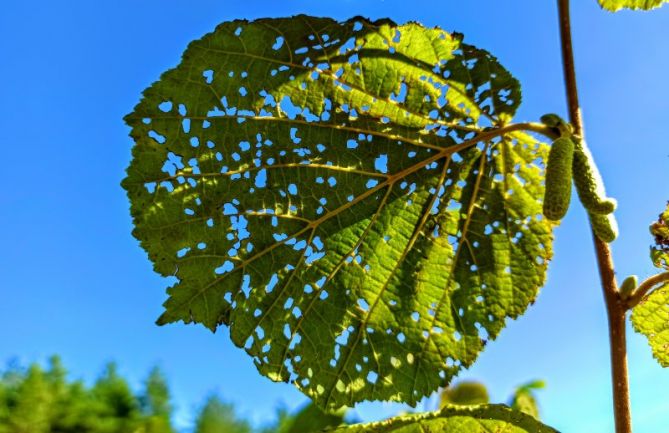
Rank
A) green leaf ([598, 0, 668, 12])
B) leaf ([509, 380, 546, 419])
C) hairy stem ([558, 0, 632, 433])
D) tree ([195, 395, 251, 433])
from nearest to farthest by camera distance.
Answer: hairy stem ([558, 0, 632, 433]) → green leaf ([598, 0, 668, 12]) → leaf ([509, 380, 546, 419]) → tree ([195, 395, 251, 433])

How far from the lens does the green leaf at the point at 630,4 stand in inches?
63.4

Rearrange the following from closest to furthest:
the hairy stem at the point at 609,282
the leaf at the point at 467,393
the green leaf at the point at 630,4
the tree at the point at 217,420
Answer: the hairy stem at the point at 609,282
the green leaf at the point at 630,4
the leaf at the point at 467,393
the tree at the point at 217,420

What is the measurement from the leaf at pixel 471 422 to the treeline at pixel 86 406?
1968 centimetres

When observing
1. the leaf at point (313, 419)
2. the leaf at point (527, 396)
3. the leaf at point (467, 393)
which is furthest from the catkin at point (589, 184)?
the leaf at point (527, 396)

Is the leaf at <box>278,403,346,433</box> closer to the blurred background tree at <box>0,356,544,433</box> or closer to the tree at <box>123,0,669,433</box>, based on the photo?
the tree at <box>123,0,669,433</box>

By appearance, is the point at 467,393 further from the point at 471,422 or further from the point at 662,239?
the point at 471,422

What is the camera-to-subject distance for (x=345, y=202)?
1482 millimetres

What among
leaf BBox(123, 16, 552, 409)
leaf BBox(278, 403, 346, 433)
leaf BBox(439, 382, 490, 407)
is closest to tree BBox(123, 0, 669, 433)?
leaf BBox(123, 16, 552, 409)

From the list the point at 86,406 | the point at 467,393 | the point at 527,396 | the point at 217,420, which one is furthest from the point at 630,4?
the point at 86,406

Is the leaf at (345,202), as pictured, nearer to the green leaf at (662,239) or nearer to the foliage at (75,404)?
the green leaf at (662,239)

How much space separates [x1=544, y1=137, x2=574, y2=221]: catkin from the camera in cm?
123

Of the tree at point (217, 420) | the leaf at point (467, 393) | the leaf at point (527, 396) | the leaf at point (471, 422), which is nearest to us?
the leaf at point (471, 422)

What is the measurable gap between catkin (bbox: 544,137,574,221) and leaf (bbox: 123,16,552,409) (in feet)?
0.71

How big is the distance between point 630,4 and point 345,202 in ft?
3.10
